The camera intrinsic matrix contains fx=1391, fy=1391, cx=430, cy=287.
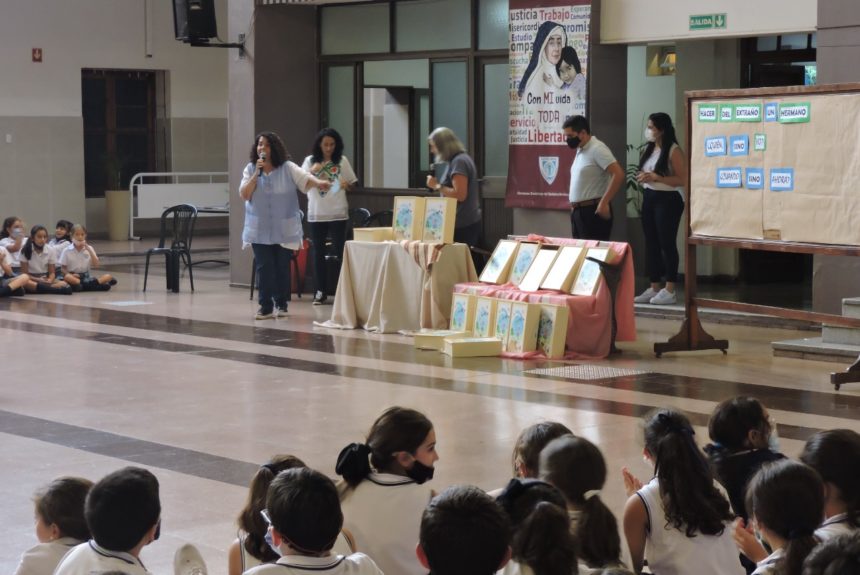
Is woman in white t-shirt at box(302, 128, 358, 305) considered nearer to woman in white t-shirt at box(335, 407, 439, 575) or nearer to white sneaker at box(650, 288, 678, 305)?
white sneaker at box(650, 288, 678, 305)

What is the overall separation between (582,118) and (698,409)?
394cm

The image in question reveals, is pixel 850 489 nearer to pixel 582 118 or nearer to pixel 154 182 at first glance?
pixel 582 118

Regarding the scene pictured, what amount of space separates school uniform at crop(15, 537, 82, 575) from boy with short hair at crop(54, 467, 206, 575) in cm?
24

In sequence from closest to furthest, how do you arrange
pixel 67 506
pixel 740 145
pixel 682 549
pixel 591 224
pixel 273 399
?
pixel 67 506, pixel 682 549, pixel 273 399, pixel 740 145, pixel 591 224

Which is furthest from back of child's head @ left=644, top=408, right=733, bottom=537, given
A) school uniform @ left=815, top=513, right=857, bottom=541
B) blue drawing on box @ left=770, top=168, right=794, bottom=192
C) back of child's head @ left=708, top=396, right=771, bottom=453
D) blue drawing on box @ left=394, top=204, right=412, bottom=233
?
blue drawing on box @ left=394, top=204, right=412, bottom=233

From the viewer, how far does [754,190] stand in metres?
9.32

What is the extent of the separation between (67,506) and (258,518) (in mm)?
469

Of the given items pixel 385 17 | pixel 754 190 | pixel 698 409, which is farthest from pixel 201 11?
pixel 698 409

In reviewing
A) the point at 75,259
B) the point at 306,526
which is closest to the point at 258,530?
the point at 306,526

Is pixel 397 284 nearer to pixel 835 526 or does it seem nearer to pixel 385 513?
pixel 385 513

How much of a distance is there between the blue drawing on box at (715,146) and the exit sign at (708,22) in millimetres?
1680

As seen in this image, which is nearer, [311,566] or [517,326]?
[311,566]

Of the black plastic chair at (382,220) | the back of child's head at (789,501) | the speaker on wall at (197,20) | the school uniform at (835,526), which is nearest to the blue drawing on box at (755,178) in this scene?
the black plastic chair at (382,220)

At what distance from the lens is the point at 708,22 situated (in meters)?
11.0
